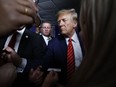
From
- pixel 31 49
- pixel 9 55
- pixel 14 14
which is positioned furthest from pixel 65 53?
pixel 14 14

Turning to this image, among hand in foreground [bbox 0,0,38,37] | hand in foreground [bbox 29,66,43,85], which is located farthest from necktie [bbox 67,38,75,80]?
hand in foreground [bbox 0,0,38,37]

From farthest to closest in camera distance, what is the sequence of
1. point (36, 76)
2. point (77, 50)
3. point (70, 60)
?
point (77, 50) → point (70, 60) → point (36, 76)

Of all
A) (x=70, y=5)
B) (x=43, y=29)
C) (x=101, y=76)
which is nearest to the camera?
(x=101, y=76)

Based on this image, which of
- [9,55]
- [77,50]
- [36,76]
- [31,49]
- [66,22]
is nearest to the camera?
[9,55]

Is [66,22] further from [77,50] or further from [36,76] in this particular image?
[36,76]

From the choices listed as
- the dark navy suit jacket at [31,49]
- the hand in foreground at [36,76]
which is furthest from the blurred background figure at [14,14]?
the dark navy suit jacket at [31,49]

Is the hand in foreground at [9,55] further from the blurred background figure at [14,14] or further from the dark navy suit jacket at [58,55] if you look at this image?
the dark navy suit jacket at [58,55]

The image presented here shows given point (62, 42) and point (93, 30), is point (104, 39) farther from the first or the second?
point (62, 42)

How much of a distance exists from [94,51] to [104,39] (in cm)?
3

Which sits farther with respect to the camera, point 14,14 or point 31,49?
point 31,49

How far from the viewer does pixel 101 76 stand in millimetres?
392

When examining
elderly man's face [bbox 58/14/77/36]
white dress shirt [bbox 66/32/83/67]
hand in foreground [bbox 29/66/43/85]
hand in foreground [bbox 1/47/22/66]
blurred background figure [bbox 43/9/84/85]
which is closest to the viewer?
hand in foreground [bbox 1/47/22/66]

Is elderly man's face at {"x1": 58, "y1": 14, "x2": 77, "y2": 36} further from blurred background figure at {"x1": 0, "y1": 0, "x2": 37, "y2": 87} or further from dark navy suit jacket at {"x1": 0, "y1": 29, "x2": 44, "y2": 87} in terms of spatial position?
blurred background figure at {"x1": 0, "y1": 0, "x2": 37, "y2": 87}

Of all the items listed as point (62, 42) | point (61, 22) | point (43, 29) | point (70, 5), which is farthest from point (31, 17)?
point (70, 5)
